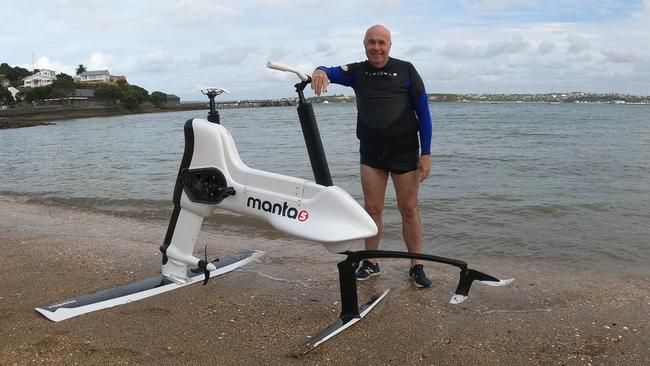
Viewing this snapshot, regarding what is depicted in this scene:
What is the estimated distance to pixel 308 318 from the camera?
406 cm

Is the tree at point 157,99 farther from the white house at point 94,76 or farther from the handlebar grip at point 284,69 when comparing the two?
the handlebar grip at point 284,69

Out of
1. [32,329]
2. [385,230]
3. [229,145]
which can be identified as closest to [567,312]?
[229,145]

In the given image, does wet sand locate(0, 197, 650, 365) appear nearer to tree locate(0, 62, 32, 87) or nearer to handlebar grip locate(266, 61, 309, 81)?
handlebar grip locate(266, 61, 309, 81)

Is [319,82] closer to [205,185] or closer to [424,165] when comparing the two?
[205,185]

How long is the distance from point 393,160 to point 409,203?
16.9 inches

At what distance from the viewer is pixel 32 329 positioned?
12.3 feet

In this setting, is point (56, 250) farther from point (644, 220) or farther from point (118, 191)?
point (644, 220)

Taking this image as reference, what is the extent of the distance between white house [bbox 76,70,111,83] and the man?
15070cm

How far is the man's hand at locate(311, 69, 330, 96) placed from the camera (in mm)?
3801

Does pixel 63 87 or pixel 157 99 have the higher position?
pixel 63 87

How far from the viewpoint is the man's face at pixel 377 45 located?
426 cm

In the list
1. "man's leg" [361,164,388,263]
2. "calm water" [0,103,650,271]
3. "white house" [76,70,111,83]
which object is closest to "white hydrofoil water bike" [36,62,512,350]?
"man's leg" [361,164,388,263]

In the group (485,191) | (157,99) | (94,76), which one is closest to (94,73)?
(94,76)

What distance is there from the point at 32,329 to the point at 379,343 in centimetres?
239
